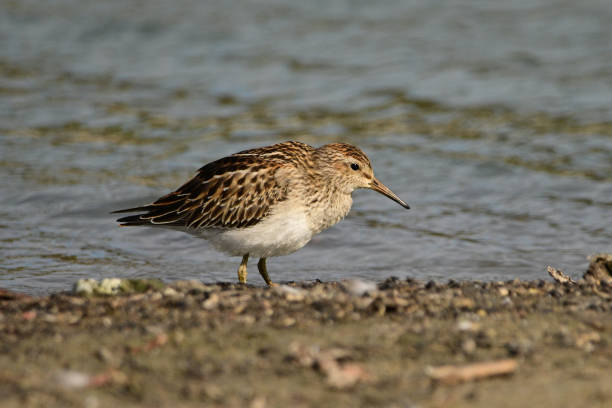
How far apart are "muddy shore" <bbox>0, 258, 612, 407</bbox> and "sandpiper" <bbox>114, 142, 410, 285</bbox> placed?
56.2 inches

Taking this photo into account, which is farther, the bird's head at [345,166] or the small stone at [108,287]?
the bird's head at [345,166]

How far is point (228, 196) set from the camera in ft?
26.7

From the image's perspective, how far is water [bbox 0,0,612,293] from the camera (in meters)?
9.72

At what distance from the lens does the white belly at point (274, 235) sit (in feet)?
25.9

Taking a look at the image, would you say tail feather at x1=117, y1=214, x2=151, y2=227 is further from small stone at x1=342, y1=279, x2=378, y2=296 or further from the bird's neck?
small stone at x1=342, y1=279, x2=378, y2=296

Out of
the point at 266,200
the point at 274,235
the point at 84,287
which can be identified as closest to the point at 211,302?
the point at 84,287

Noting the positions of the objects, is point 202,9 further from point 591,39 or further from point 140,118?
point 591,39

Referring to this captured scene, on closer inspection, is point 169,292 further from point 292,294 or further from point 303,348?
point 303,348

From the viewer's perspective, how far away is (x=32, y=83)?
15953 mm

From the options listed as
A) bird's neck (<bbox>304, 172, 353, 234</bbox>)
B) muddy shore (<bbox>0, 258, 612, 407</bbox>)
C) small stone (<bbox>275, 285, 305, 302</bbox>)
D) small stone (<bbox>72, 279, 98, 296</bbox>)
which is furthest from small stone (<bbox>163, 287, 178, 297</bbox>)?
bird's neck (<bbox>304, 172, 353, 234</bbox>)

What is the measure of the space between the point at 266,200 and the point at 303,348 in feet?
10.1

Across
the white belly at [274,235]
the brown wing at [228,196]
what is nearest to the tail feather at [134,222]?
the brown wing at [228,196]

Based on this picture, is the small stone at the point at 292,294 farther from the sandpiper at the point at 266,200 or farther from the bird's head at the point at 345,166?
the bird's head at the point at 345,166

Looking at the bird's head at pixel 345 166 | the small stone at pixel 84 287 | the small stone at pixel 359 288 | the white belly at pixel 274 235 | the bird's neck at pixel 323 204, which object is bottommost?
the small stone at pixel 84 287
